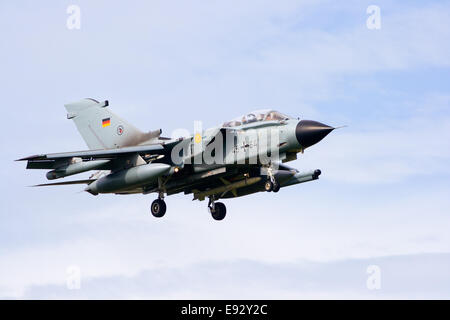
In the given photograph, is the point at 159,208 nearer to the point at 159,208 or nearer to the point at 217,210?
the point at 159,208

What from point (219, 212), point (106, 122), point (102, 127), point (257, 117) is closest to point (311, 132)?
point (257, 117)

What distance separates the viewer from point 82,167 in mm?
34125

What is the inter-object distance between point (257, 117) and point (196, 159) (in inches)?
115

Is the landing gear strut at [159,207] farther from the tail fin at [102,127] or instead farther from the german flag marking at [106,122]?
the german flag marking at [106,122]

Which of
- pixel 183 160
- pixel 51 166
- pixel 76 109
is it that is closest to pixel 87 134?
pixel 76 109

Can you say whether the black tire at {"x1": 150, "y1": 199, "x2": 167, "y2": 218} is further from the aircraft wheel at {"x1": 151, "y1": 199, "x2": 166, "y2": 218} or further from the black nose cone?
the black nose cone

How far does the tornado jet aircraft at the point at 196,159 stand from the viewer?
31891 millimetres

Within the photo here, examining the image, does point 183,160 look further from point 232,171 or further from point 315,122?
point 315,122

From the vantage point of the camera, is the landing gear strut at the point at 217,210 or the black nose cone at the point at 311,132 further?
the landing gear strut at the point at 217,210

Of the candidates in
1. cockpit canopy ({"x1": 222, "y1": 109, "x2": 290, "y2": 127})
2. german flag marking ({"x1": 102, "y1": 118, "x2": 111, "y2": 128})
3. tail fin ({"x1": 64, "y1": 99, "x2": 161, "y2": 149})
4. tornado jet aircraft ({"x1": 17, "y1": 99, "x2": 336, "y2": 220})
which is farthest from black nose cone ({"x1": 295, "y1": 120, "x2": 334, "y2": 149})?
german flag marking ({"x1": 102, "y1": 118, "x2": 111, "y2": 128})

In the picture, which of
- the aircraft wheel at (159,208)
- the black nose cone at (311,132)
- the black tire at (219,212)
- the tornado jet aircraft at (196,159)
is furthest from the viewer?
the black tire at (219,212)

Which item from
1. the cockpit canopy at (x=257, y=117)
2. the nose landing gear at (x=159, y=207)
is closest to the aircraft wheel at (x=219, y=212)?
the nose landing gear at (x=159, y=207)
